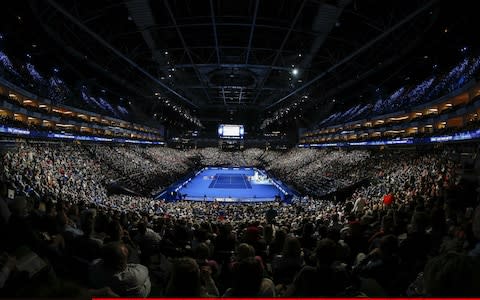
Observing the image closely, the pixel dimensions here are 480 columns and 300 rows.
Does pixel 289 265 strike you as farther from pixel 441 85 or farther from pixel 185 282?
pixel 441 85

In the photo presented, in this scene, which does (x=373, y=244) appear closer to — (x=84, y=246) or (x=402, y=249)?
(x=402, y=249)

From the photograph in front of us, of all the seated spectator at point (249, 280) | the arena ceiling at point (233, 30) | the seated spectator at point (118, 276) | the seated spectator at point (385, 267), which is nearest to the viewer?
the seated spectator at point (249, 280)

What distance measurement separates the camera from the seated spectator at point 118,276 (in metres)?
3.44

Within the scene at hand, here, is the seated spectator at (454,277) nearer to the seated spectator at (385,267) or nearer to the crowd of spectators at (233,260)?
the crowd of spectators at (233,260)

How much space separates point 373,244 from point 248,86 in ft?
140

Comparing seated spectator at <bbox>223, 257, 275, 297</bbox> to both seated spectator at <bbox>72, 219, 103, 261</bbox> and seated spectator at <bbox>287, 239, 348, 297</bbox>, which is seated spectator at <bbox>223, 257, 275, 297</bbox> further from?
seated spectator at <bbox>72, 219, 103, 261</bbox>

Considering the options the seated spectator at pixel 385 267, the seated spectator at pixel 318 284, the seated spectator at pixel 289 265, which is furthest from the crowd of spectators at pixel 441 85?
the seated spectator at pixel 318 284

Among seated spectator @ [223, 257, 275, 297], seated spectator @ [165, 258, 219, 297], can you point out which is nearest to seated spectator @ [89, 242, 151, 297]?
seated spectator @ [165, 258, 219, 297]

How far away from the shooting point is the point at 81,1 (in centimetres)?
2272

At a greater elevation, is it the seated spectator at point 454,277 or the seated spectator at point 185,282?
the seated spectator at point 454,277

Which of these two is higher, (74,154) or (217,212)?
(74,154)

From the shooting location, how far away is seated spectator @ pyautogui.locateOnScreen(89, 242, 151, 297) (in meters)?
3.44

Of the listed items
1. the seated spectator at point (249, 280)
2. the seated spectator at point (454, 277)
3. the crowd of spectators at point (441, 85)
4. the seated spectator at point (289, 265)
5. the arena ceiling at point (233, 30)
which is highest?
the arena ceiling at point (233, 30)

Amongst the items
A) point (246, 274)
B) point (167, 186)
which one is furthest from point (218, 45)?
point (246, 274)
